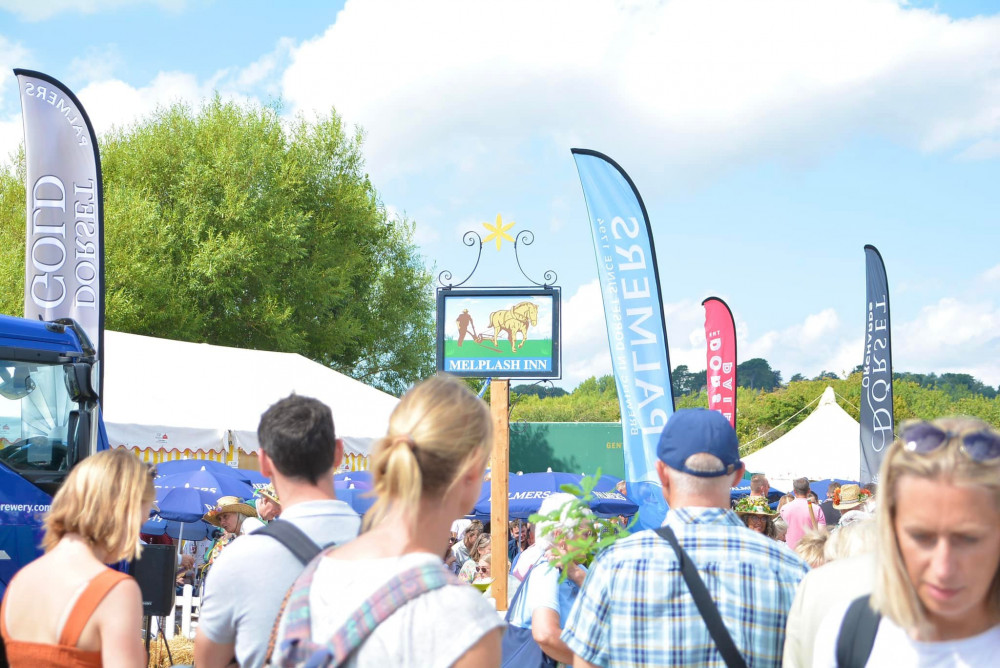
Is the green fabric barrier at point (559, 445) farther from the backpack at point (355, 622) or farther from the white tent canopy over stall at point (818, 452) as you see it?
the backpack at point (355, 622)

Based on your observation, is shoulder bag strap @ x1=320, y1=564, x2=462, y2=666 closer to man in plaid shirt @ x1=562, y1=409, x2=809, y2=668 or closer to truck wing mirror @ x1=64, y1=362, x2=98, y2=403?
man in plaid shirt @ x1=562, y1=409, x2=809, y2=668

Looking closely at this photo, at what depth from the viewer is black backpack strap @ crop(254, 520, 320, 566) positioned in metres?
2.79

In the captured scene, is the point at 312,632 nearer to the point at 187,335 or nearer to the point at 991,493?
the point at 991,493

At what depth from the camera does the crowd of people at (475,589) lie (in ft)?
6.15

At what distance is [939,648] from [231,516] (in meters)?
10.6

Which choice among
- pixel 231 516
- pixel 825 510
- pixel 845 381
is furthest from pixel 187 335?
pixel 845 381

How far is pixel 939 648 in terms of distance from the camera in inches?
74.9

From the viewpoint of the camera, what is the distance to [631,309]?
8742 mm

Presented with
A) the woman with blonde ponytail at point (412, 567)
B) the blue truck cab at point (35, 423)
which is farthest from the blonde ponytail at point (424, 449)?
the blue truck cab at point (35, 423)

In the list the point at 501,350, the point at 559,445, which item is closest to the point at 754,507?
the point at 501,350

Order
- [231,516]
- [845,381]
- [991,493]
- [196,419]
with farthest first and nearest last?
1. [845,381]
2. [196,419]
3. [231,516]
4. [991,493]

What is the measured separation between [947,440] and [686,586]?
0.99 meters

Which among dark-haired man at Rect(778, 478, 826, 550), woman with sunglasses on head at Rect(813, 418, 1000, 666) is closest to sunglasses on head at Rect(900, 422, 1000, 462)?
woman with sunglasses on head at Rect(813, 418, 1000, 666)

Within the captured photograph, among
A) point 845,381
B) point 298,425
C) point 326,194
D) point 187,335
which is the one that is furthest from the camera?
point 845,381
